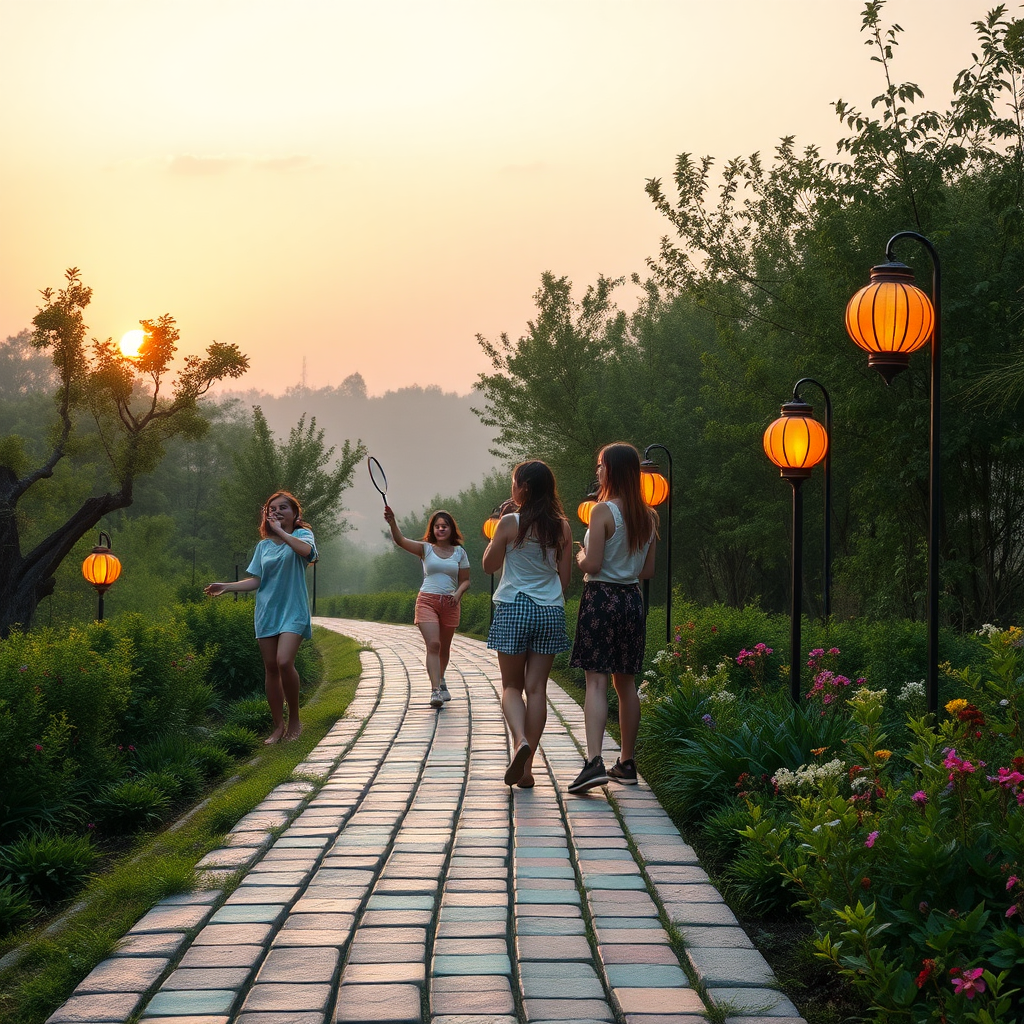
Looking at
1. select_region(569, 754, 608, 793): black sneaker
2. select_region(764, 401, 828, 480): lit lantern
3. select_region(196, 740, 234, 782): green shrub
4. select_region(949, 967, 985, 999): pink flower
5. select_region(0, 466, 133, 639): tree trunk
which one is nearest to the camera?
select_region(949, 967, 985, 999): pink flower

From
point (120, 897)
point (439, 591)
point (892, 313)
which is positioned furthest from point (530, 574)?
point (439, 591)

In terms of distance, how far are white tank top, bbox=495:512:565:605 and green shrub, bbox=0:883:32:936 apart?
9.94ft

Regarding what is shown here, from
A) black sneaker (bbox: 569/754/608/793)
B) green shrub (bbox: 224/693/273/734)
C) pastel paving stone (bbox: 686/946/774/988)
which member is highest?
pastel paving stone (bbox: 686/946/774/988)

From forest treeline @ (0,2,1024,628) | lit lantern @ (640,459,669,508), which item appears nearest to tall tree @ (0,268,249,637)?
forest treeline @ (0,2,1024,628)

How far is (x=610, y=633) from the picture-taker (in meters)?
6.41

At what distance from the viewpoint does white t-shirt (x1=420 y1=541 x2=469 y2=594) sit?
34.1 ft

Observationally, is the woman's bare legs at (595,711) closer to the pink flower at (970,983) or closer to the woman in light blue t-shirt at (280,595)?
the woman in light blue t-shirt at (280,595)

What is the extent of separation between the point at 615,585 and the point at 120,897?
3274 millimetres

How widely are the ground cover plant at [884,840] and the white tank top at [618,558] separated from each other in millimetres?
961

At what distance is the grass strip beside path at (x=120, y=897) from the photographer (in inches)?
131

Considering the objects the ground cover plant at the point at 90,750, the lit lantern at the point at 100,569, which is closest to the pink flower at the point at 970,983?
the ground cover plant at the point at 90,750

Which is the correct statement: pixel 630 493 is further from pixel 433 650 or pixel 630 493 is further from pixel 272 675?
pixel 433 650

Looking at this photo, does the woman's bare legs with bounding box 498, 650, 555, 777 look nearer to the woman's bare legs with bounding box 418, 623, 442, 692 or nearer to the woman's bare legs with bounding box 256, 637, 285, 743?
the woman's bare legs with bounding box 256, 637, 285, 743

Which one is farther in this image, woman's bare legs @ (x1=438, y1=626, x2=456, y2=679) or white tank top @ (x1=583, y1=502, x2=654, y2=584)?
woman's bare legs @ (x1=438, y1=626, x2=456, y2=679)
